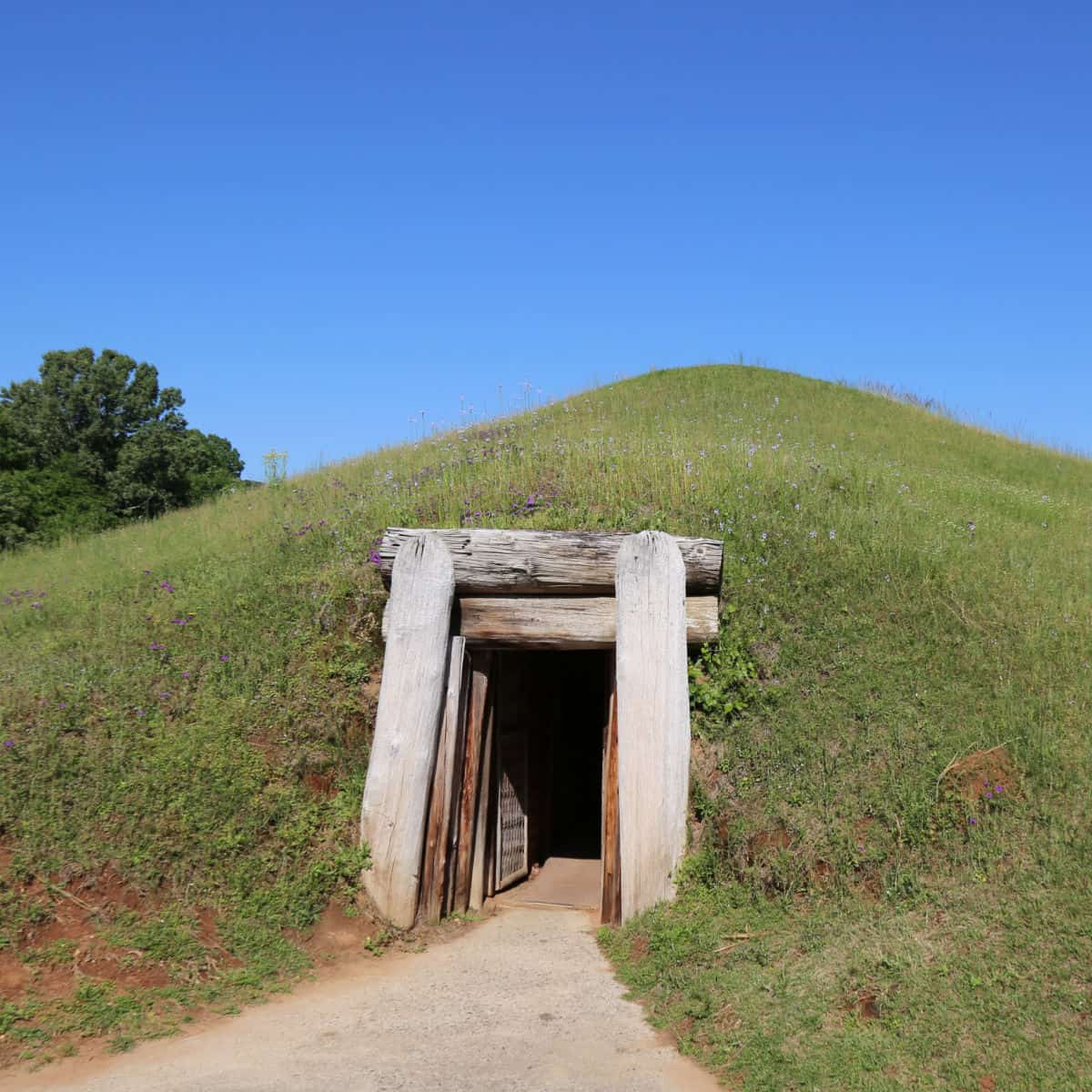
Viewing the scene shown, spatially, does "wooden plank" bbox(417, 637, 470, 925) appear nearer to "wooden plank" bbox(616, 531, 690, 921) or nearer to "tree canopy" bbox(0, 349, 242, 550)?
"wooden plank" bbox(616, 531, 690, 921)

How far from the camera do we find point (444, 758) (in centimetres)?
786

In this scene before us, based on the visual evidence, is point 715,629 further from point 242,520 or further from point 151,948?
point 242,520

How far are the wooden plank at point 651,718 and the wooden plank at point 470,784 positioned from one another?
132cm

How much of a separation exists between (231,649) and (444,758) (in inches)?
96.0

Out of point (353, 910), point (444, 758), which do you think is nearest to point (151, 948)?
point (353, 910)

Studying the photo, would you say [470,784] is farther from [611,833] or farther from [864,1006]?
[864,1006]

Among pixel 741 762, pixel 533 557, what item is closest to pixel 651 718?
pixel 741 762

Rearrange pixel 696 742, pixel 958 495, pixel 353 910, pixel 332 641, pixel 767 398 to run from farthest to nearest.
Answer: pixel 767 398 < pixel 958 495 < pixel 332 641 < pixel 696 742 < pixel 353 910

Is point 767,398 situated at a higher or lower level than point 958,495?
higher

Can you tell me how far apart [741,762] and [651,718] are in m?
0.79

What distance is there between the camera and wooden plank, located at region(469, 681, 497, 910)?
8367 mm

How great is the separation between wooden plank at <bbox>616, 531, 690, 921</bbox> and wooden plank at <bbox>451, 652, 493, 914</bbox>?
1.32 metres

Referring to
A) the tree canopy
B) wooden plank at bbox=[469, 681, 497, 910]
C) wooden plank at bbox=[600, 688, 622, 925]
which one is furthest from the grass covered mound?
the tree canopy

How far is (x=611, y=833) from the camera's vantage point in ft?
26.4
